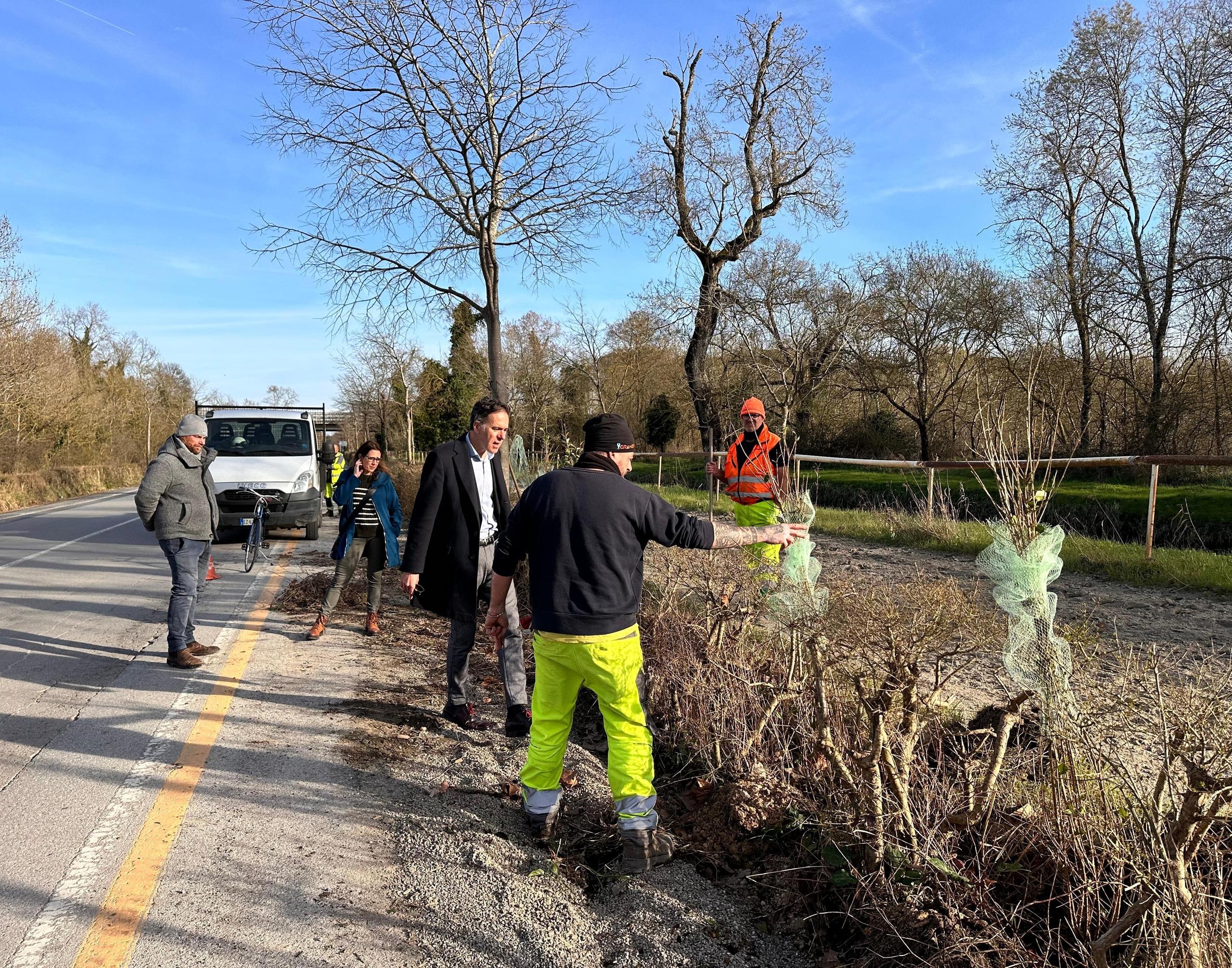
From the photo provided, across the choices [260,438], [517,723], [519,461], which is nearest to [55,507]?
[260,438]

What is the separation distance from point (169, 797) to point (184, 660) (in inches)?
103

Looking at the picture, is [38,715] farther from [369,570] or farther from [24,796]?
[369,570]

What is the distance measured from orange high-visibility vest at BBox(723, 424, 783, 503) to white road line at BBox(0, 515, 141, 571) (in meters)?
10.1

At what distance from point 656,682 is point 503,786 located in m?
1.13

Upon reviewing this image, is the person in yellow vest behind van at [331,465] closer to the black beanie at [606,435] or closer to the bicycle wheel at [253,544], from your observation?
the bicycle wheel at [253,544]

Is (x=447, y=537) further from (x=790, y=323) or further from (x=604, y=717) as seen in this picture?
(x=790, y=323)

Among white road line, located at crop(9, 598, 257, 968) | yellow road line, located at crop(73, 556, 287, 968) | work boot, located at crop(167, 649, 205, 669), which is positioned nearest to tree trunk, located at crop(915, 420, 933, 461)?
work boot, located at crop(167, 649, 205, 669)

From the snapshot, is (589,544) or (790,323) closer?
(589,544)

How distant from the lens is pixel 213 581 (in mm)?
10414

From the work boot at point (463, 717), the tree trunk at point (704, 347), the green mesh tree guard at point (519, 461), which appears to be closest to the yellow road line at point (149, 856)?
the work boot at point (463, 717)

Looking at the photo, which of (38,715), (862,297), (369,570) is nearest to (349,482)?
(369,570)

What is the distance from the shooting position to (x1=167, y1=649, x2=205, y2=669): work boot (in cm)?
638

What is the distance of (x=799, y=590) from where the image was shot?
12.4 feet

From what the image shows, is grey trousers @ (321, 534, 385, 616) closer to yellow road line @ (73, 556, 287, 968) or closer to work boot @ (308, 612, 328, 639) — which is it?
work boot @ (308, 612, 328, 639)
